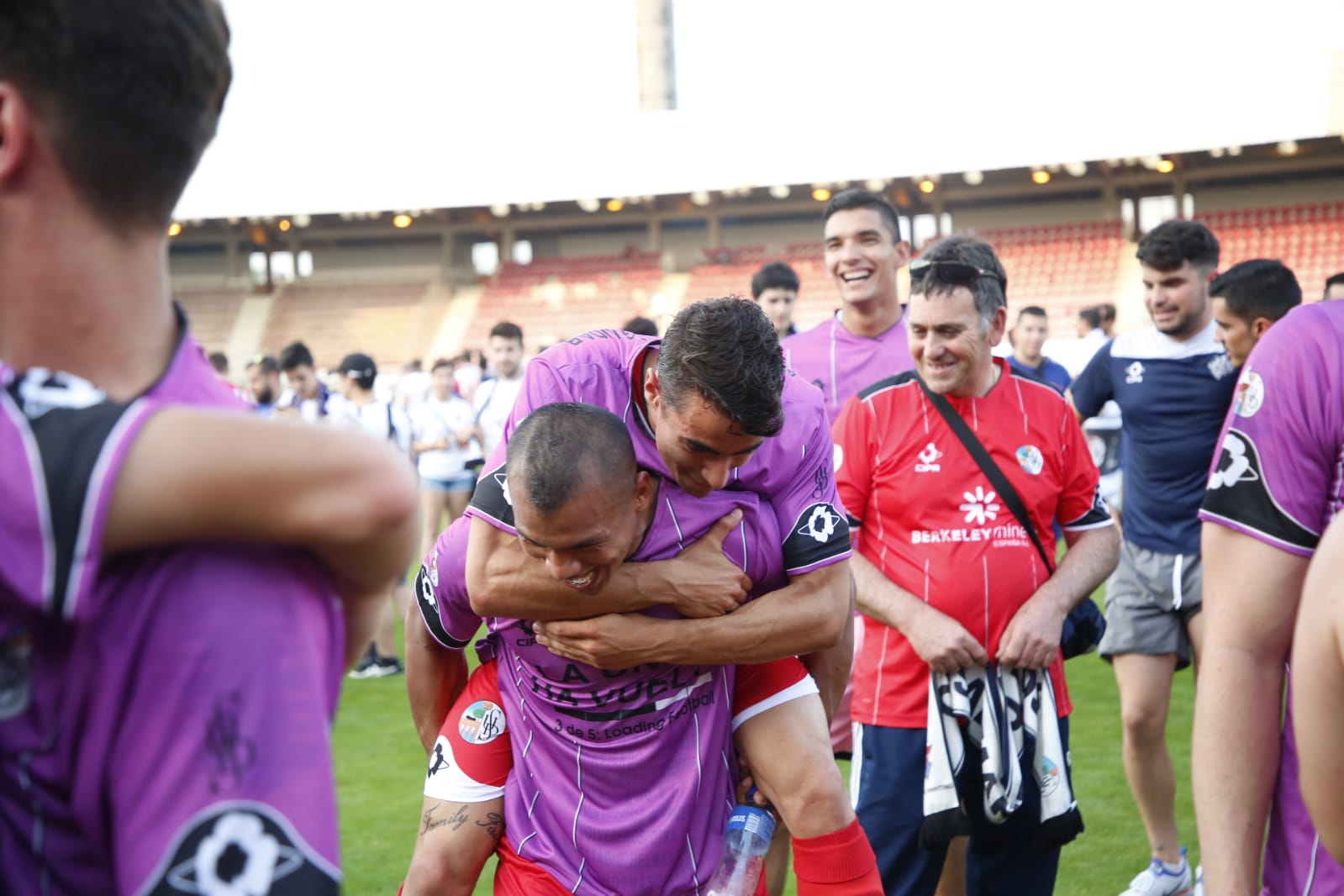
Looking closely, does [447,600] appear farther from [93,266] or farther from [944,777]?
[93,266]

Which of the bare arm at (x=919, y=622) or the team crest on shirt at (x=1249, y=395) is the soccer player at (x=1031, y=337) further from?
the team crest on shirt at (x=1249, y=395)

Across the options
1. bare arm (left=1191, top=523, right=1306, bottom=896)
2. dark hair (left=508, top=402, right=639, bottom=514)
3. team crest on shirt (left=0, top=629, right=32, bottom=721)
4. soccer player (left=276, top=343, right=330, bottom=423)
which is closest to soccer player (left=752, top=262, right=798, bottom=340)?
soccer player (left=276, top=343, right=330, bottom=423)

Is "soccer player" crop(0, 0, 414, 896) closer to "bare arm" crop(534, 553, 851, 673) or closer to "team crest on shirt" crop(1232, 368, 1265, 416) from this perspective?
"bare arm" crop(534, 553, 851, 673)

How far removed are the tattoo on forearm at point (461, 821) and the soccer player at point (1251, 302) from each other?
11.3 ft

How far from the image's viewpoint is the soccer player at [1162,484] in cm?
470

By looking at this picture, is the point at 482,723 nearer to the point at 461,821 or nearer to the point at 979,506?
the point at 461,821

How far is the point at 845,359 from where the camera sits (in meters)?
5.00

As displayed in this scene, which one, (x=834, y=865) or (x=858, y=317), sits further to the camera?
(x=858, y=317)

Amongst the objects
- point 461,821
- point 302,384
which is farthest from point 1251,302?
point 302,384

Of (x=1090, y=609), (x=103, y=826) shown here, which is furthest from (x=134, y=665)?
(x=1090, y=609)

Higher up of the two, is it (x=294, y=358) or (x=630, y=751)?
(x=294, y=358)

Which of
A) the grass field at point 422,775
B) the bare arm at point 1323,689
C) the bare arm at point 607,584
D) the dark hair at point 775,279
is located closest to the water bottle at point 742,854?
the bare arm at point 607,584

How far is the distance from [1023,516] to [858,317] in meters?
1.59

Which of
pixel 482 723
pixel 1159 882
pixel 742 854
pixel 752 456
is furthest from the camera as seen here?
pixel 1159 882
